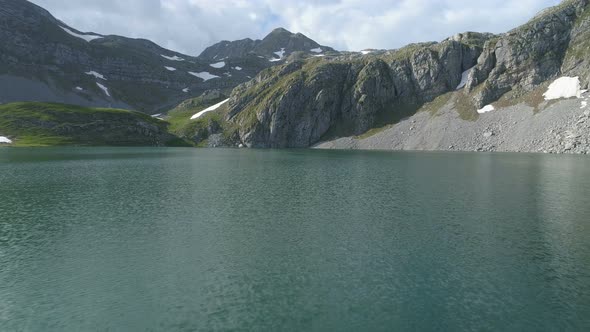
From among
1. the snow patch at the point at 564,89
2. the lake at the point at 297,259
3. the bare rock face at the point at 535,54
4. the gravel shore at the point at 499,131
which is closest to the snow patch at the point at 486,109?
the gravel shore at the point at 499,131

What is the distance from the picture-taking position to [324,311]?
69.7 feet

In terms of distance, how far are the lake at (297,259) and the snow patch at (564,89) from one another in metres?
110

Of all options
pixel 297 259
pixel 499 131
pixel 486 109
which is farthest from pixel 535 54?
pixel 297 259

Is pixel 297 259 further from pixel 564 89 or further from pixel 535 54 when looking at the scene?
pixel 535 54

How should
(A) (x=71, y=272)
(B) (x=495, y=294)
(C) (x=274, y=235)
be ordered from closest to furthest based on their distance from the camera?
(B) (x=495, y=294) < (A) (x=71, y=272) < (C) (x=274, y=235)

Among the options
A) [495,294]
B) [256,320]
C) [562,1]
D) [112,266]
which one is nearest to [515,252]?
[495,294]

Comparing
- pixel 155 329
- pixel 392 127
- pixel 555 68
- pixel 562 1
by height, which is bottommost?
pixel 155 329

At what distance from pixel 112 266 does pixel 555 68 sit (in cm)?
19253

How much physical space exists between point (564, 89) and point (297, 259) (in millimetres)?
163975

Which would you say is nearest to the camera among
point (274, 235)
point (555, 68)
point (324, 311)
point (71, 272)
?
point (324, 311)

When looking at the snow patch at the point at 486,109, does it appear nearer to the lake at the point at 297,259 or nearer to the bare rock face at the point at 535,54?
the bare rock face at the point at 535,54

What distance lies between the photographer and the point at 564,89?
152m

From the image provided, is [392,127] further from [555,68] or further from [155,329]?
[155,329]

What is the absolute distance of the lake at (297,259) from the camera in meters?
20.8
